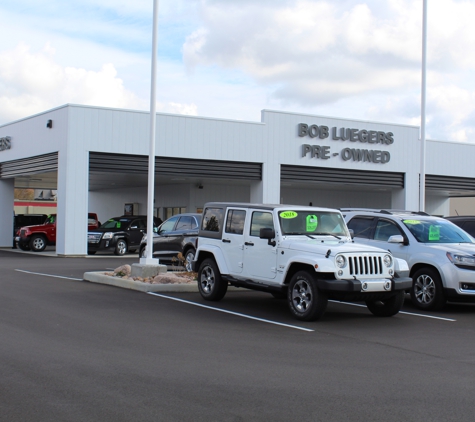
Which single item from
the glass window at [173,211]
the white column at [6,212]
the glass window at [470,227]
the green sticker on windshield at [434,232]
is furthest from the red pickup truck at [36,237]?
the green sticker on windshield at [434,232]

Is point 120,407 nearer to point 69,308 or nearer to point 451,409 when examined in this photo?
point 451,409

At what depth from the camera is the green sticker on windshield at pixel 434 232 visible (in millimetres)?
13172

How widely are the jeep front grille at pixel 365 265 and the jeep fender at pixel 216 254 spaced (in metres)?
2.80

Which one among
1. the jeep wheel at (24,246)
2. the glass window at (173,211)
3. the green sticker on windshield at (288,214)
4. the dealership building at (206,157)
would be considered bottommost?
the jeep wheel at (24,246)

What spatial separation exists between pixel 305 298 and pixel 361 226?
13.7ft

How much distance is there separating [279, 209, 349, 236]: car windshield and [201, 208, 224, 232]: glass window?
1723 millimetres

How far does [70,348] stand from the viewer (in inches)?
321

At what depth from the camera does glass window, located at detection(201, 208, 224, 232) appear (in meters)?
13.1

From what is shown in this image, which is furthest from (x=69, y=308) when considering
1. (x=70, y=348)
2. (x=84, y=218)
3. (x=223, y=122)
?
(x=223, y=122)

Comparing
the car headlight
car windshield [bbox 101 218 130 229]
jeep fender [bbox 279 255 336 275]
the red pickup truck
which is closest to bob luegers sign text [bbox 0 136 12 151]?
the red pickup truck

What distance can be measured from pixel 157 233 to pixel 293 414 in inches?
584

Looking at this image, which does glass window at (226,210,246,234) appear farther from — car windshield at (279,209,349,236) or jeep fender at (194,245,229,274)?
car windshield at (279,209,349,236)

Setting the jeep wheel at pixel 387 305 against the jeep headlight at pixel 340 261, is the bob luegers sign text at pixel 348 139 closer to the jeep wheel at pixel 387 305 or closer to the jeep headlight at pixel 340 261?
the jeep wheel at pixel 387 305

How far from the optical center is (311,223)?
39.1 feet
